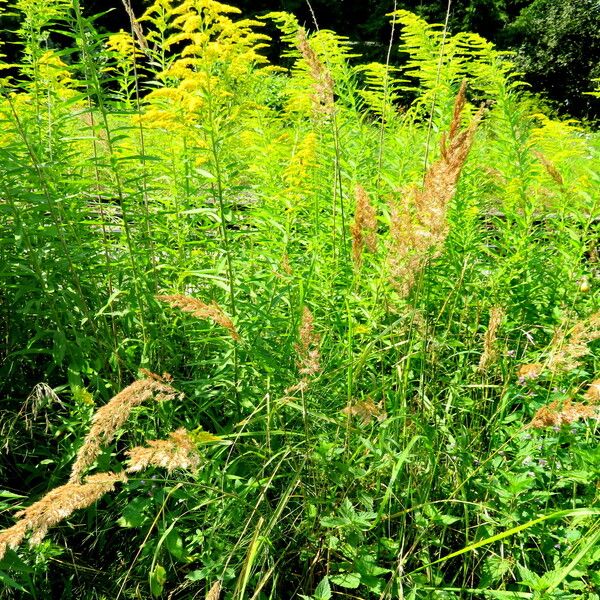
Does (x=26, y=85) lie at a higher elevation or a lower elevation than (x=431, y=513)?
higher

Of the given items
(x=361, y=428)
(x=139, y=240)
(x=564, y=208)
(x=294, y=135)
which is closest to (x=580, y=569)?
(x=361, y=428)

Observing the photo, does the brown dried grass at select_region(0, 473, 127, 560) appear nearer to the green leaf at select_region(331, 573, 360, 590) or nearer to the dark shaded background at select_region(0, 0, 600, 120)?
the green leaf at select_region(331, 573, 360, 590)

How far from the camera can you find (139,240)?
2.65 m

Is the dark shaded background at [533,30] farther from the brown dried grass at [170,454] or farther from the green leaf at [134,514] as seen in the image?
the brown dried grass at [170,454]

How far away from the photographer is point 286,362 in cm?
216

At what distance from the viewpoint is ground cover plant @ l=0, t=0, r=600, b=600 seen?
1666 mm

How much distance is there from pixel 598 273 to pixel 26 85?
8.96 feet

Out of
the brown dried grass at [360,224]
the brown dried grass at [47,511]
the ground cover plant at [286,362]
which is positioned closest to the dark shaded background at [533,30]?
the ground cover plant at [286,362]

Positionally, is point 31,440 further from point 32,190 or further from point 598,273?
point 598,273

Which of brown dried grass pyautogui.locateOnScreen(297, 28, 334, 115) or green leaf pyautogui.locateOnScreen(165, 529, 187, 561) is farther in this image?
brown dried grass pyautogui.locateOnScreen(297, 28, 334, 115)

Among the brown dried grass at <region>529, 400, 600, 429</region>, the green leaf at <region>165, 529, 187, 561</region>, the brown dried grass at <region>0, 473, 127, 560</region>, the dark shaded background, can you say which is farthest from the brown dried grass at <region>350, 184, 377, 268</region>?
the dark shaded background

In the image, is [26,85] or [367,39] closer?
[26,85]

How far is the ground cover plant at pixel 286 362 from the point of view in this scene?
167 centimetres

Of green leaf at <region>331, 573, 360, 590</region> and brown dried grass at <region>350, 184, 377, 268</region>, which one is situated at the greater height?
brown dried grass at <region>350, 184, 377, 268</region>
